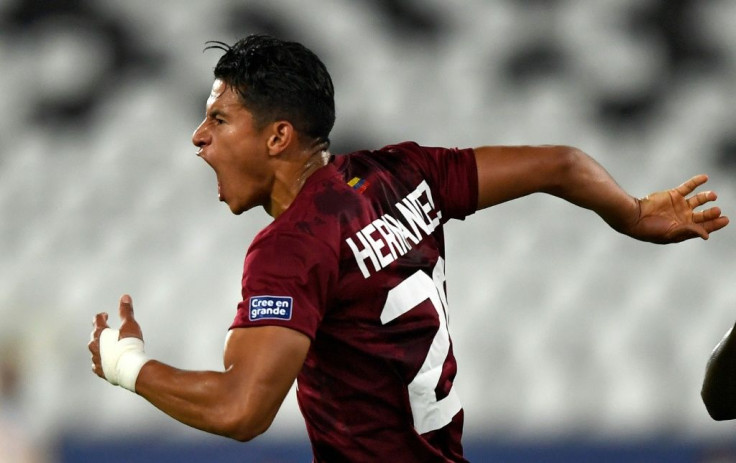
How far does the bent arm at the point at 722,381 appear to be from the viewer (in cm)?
177

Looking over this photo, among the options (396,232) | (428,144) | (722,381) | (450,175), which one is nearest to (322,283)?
(396,232)

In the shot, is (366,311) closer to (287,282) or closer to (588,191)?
(287,282)

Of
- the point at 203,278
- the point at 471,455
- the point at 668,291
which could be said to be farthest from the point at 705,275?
the point at 203,278

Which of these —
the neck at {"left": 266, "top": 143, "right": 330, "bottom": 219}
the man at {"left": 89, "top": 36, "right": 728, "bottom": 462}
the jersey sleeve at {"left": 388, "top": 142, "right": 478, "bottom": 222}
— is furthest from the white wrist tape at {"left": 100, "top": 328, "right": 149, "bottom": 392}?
the jersey sleeve at {"left": 388, "top": 142, "right": 478, "bottom": 222}

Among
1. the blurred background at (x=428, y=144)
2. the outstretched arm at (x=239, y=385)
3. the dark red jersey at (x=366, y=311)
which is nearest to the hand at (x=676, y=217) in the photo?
the dark red jersey at (x=366, y=311)

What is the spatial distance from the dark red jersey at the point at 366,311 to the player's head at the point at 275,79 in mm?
110

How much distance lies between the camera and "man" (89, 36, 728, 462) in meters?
1.66

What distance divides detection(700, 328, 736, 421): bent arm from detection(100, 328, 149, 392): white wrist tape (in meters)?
0.88

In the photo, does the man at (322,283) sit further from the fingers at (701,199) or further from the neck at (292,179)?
the fingers at (701,199)

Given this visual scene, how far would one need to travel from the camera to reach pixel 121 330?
1.79 m

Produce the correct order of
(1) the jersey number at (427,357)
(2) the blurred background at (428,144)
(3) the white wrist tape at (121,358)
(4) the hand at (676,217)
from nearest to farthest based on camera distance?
(3) the white wrist tape at (121,358) < (1) the jersey number at (427,357) < (4) the hand at (676,217) < (2) the blurred background at (428,144)

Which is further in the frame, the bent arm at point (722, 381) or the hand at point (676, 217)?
the hand at point (676, 217)

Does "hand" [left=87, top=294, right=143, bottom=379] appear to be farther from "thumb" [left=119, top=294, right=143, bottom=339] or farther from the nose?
the nose

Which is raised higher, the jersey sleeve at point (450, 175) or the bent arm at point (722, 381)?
the jersey sleeve at point (450, 175)
